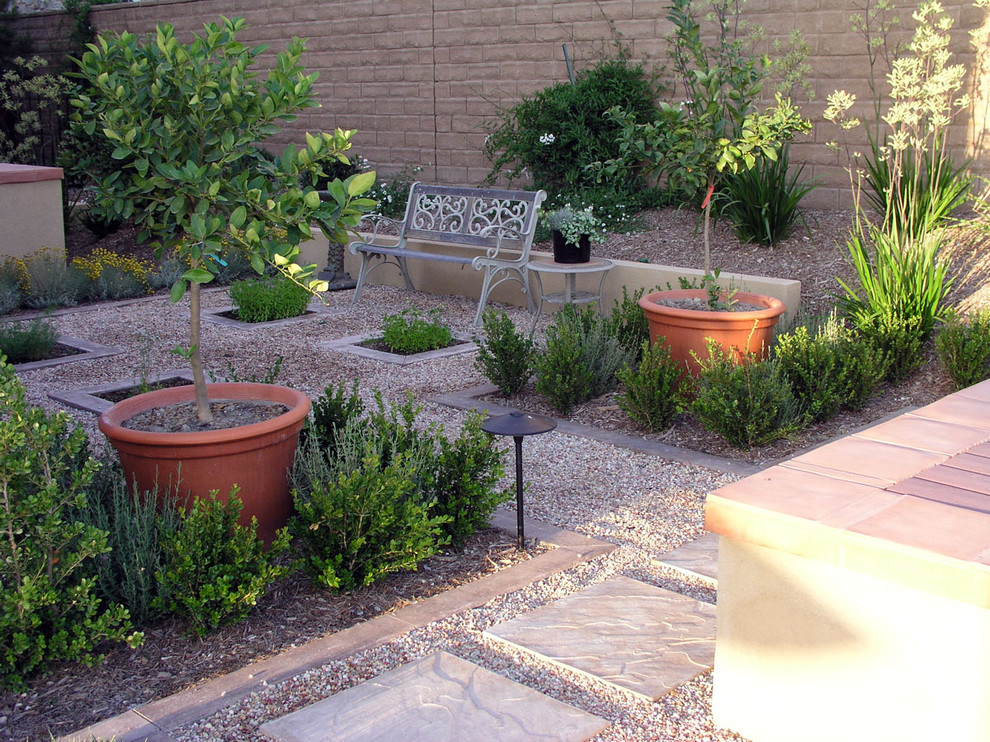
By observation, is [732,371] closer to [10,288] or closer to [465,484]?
[465,484]

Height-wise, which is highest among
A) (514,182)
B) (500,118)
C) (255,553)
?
(500,118)

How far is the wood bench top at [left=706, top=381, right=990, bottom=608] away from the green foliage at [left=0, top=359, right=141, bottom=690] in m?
1.70

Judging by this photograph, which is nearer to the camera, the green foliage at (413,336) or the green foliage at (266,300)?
the green foliage at (413,336)

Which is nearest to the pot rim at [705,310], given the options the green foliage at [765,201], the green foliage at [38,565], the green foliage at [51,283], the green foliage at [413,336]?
the green foliage at [413,336]

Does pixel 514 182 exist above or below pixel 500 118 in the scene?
below

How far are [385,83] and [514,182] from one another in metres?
2.72

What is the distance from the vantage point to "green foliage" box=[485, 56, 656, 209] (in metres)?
9.40

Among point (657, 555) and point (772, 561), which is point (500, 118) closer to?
point (657, 555)

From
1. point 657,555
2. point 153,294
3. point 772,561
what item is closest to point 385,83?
point 153,294

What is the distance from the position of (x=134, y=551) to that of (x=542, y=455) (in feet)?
7.21

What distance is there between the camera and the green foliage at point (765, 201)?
25.3 ft

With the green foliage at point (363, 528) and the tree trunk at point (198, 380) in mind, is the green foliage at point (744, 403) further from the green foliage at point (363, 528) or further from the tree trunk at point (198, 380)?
the tree trunk at point (198, 380)

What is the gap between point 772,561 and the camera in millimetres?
2277

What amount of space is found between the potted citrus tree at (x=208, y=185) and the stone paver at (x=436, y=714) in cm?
101
